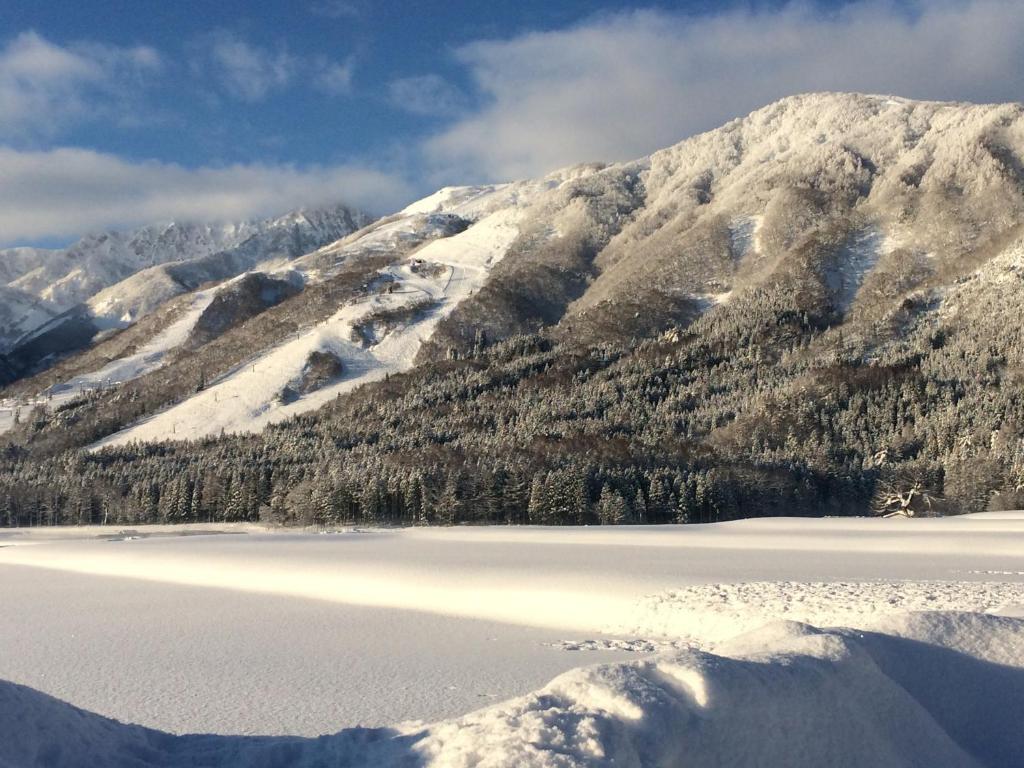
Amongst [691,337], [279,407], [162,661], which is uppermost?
[691,337]

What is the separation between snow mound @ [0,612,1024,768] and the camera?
8.91 m

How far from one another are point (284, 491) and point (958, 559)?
91.4 metres

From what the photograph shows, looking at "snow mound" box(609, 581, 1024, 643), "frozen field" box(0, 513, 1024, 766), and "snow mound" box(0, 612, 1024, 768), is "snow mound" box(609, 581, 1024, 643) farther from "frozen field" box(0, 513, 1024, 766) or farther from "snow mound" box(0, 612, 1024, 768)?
"snow mound" box(0, 612, 1024, 768)

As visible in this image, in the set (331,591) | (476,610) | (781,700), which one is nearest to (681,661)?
(781,700)

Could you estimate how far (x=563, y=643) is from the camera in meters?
19.8

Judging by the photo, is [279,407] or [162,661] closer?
[162,661]

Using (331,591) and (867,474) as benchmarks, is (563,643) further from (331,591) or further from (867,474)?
(867,474)

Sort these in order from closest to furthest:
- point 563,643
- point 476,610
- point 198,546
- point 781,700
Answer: point 781,700
point 563,643
point 476,610
point 198,546

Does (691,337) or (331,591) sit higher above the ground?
(691,337)

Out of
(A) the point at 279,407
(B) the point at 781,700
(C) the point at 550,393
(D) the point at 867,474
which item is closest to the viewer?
(B) the point at 781,700

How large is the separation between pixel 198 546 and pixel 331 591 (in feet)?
62.2

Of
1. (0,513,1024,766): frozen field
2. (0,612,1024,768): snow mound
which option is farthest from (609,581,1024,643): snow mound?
(0,612,1024,768): snow mound

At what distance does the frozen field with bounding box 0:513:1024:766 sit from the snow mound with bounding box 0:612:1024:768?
3cm

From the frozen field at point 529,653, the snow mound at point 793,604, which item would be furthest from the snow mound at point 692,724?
the snow mound at point 793,604
